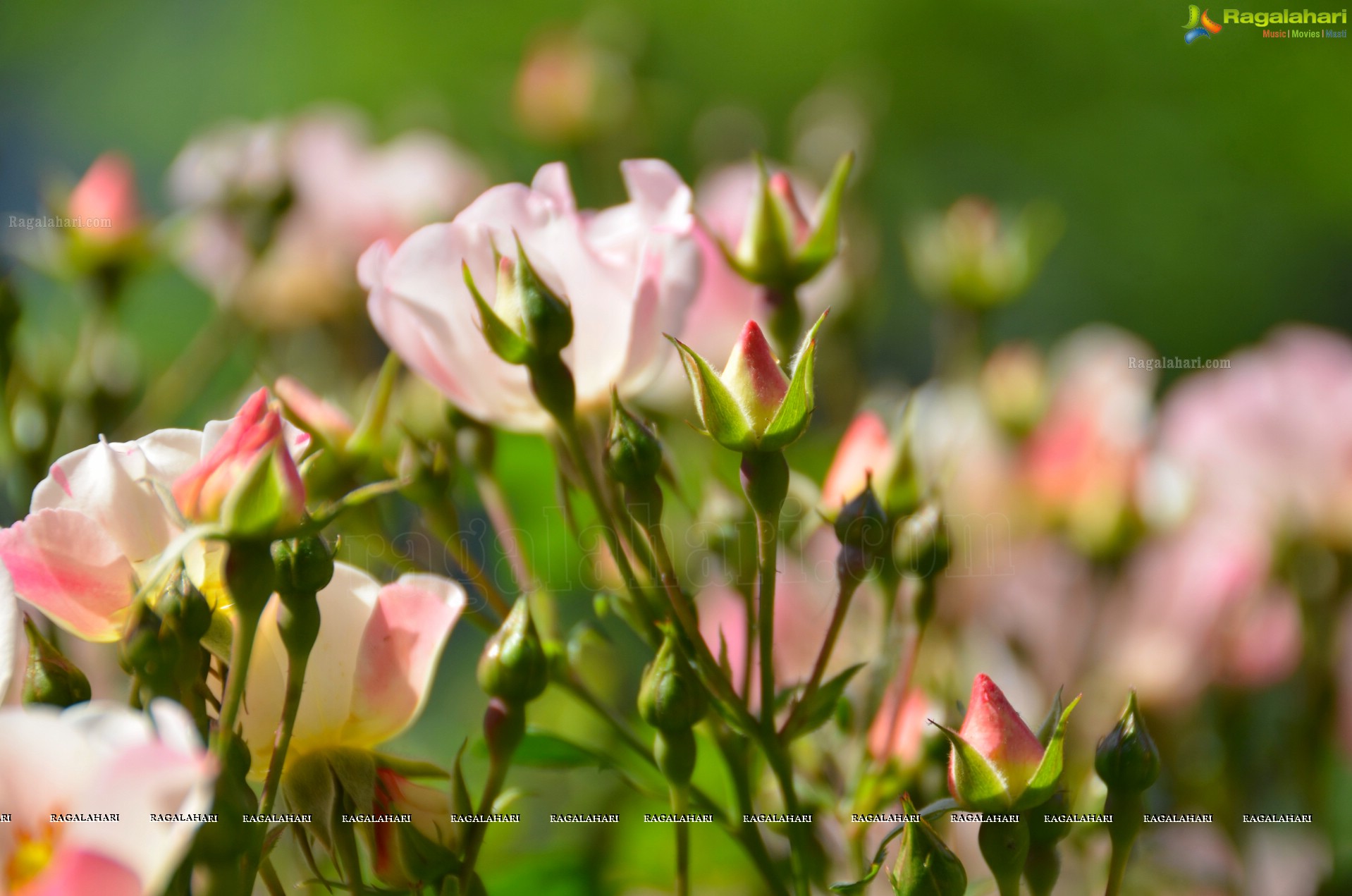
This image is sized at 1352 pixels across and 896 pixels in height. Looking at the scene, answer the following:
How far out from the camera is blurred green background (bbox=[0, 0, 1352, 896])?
2.09 meters

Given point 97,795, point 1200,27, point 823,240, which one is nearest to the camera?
point 97,795

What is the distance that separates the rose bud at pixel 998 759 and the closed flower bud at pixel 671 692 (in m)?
0.07

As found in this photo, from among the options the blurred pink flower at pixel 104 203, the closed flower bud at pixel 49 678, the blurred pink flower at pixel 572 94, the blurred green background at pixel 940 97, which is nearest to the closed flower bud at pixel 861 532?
the closed flower bud at pixel 49 678

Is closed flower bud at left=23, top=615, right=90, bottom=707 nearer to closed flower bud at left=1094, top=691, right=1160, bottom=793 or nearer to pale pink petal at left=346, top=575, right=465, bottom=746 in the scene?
pale pink petal at left=346, top=575, right=465, bottom=746

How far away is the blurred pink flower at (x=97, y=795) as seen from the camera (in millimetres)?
208

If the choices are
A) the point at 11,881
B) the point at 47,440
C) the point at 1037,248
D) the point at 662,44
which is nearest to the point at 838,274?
the point at 1037,248

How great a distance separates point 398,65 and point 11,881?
210 centimetres

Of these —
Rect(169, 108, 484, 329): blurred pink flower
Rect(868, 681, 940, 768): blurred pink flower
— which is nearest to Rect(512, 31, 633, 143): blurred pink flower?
Rect(169, 108, 484, 329): blurred pink flower

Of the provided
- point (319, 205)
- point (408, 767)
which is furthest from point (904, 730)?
point (319, 205)

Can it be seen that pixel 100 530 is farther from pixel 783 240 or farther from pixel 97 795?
pixel 783 240

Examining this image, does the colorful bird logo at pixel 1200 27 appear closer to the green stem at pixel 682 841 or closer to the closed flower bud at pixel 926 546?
the closed flower bud at pixel 926 546

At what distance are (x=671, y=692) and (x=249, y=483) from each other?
12 centimetres

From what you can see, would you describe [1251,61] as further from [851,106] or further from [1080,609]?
[1080,609]

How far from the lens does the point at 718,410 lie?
0.34 meters
